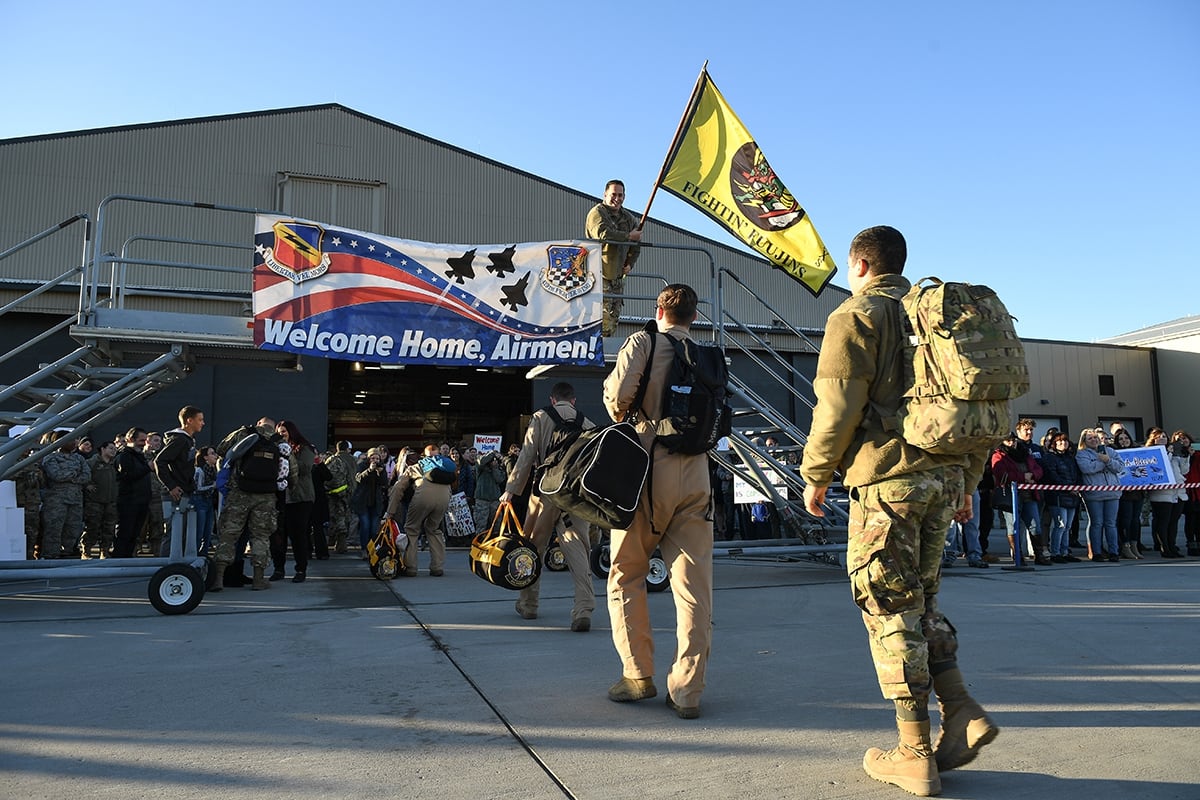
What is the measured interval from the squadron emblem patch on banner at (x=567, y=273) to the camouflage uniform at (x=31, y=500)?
697 centimetres

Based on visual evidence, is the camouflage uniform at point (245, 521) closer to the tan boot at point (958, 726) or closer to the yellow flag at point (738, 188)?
the yellow flag at point (738, 188)

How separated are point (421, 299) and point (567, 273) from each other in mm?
1584

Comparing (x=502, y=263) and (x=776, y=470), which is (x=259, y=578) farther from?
(x=776, y=470)

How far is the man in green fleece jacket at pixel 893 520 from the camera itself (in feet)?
9.23

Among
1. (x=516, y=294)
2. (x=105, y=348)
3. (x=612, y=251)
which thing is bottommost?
(x=105, y=348)

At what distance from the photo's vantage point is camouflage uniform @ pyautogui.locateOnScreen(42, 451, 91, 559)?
10891mm

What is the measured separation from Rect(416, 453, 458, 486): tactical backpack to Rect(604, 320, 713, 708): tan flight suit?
5735 millimetres

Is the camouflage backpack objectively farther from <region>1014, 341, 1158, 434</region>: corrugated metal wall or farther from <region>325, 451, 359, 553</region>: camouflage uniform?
<region>1014, 341, 1158, 434</region>: corrugated metal wall

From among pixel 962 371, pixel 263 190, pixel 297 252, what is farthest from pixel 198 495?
pixel 263 190

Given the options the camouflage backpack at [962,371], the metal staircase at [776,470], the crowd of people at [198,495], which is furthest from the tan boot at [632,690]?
the metal staircase at [776,470]

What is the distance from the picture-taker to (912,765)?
8.98 ft

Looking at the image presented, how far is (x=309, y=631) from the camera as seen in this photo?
5688mm

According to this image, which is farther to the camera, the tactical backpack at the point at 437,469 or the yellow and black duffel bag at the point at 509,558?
the tactical backpack at the point at 437,469

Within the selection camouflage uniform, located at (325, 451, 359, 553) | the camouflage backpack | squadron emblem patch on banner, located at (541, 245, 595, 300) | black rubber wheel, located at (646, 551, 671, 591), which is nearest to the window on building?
camouflage uniform, located at (325, 451, 359, 553)
